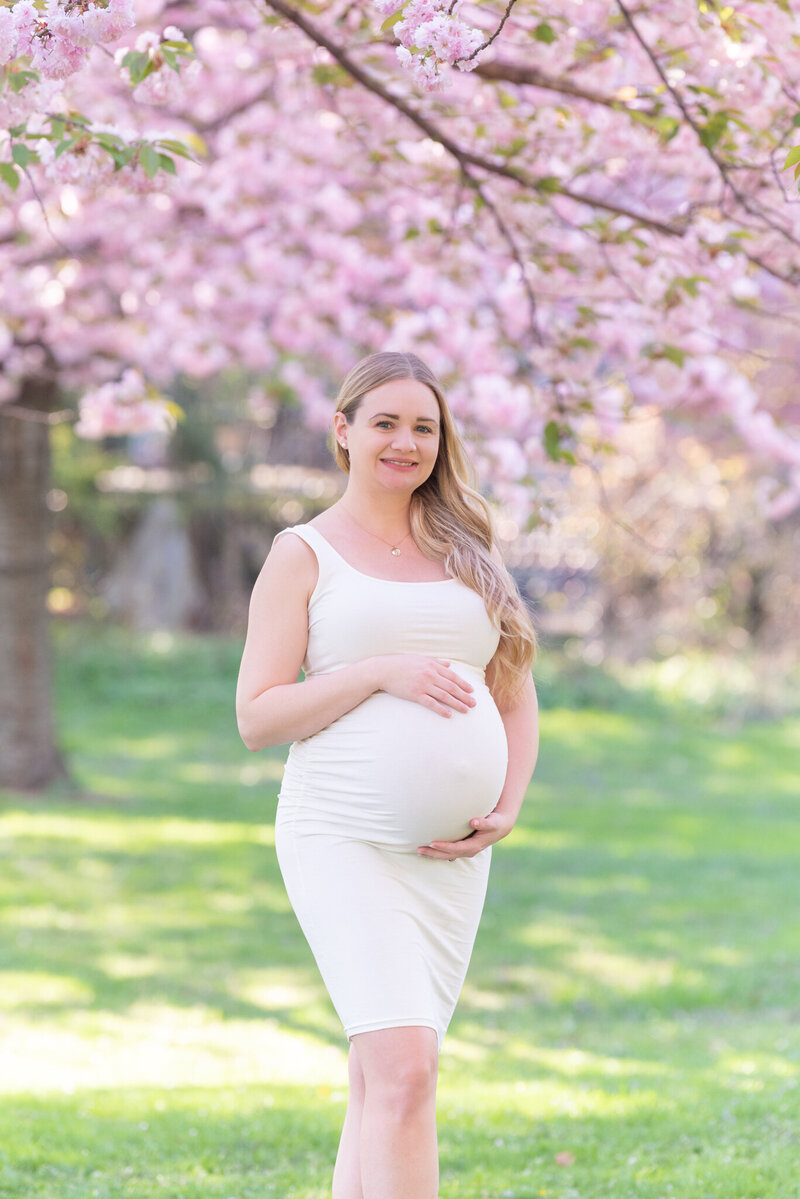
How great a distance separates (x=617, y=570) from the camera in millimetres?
13414

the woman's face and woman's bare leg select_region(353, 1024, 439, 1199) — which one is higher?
Result: the woman's face

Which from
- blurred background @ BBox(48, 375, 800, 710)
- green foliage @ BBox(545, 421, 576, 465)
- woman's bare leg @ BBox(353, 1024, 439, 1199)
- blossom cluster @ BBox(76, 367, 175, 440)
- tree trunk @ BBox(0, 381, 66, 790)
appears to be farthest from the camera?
blurred background @ BBox(48, 375, 800, 710)

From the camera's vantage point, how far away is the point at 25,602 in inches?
357

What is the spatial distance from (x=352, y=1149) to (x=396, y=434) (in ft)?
4.24

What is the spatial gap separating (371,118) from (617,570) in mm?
8577

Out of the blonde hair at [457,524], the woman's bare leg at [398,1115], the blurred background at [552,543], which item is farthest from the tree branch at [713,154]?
the blurred background at [552,543]

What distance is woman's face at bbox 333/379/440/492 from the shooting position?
2660 mm

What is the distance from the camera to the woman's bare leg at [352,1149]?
2549 millimetres

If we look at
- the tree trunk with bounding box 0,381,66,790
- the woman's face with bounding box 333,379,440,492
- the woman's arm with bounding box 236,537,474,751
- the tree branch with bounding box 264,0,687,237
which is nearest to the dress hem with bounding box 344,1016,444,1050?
the woman's arm with bounding box 236,537,474,751

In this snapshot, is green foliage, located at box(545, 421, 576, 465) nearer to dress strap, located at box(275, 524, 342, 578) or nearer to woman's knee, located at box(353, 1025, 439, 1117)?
dress strap, located at box(275, 524, 342, 578)

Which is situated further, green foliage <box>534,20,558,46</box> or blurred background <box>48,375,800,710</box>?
blurred background <box>48,375,800,710</box>

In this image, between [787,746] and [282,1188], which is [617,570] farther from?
[282,1188]

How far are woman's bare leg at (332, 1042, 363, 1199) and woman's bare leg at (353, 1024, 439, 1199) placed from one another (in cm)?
13

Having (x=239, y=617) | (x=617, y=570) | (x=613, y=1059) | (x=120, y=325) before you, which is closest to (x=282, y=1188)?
(x=613, y=1059)
